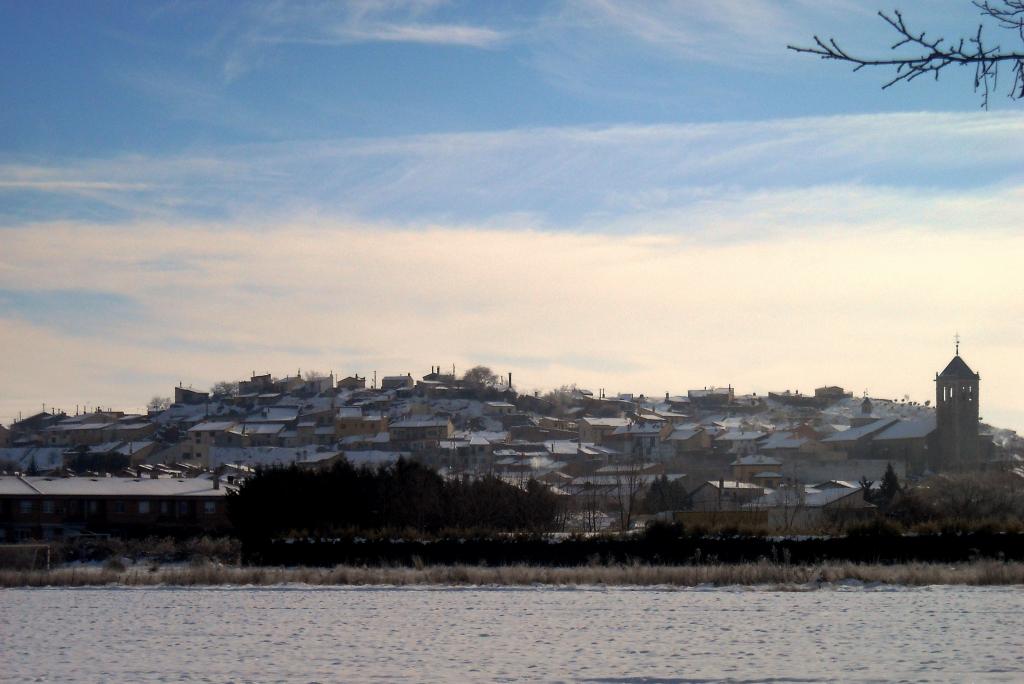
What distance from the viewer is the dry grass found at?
967 inches

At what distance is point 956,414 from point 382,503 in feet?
231

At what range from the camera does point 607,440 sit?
131 m

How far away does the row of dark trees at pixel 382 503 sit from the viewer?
41.7 metres

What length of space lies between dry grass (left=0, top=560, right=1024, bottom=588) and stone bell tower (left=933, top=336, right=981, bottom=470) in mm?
75410

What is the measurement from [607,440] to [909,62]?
126 m

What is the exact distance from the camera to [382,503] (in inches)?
1750

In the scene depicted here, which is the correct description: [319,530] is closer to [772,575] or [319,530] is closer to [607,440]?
[772,575]

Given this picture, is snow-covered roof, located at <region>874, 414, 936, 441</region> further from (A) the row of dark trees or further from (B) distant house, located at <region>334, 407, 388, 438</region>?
(A) the row of dark trees

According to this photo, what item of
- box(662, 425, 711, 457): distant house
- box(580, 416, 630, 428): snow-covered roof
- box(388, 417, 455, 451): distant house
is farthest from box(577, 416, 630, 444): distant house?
box(388, 417, 455, 451): distant house

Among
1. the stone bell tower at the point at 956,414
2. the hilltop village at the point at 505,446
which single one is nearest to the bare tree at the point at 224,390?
the hilltop village at the point at 505,446

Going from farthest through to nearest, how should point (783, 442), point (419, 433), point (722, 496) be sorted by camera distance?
point (419, 433) → point (783, 442) → point (722, 496)

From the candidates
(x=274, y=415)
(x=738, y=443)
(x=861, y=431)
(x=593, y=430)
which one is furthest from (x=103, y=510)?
(x=274, y=415)

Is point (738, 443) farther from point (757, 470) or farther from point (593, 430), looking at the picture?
point (757, 470)

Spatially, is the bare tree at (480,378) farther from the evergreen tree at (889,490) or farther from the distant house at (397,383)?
the evergreen tree at (889,490)
